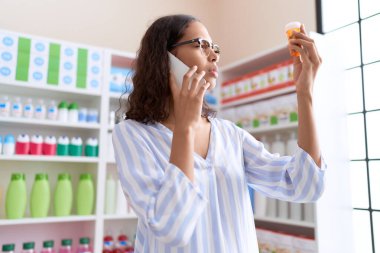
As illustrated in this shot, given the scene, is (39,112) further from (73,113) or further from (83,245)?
(83,245)

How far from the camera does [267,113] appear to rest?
2303mm

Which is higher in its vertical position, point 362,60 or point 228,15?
point 228,15

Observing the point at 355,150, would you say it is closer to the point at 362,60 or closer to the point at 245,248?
the point at 362,60

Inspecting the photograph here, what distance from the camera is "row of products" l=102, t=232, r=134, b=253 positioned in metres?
2.34

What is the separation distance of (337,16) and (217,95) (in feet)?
3.53

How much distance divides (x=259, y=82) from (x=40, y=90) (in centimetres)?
152

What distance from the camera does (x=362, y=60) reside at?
218cm

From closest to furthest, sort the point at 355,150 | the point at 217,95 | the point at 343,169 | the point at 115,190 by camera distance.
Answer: the point at 343,169 < the point at 355,150 < the point at 115,190 < the point at 217,95

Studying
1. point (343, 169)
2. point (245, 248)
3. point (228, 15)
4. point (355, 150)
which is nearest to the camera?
point (245, 248)

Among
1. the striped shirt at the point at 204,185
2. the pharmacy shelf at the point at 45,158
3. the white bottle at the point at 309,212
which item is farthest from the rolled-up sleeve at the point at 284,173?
the pharmacy shelf at the point at 45,158

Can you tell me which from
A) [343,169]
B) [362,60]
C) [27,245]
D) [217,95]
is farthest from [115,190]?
[362,60]

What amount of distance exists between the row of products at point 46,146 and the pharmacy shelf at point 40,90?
0.31 m

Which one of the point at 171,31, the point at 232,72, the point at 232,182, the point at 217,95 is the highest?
the point at 232,72

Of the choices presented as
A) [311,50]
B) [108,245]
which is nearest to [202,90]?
[311,50]
